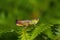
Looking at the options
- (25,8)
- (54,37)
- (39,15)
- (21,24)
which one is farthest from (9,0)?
(54,37)

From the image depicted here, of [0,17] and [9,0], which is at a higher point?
[9,0]

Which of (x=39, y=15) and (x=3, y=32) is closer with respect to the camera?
(x=3, y=32)

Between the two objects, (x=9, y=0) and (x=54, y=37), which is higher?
(x=9, y=0)

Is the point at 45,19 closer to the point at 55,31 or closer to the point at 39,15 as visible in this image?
the point at 39,15

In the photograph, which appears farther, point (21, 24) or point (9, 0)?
point (9, 0)

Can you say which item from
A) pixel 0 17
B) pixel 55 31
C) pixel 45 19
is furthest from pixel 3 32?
pixel 45 19

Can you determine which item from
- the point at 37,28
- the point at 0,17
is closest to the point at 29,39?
the point at 37,28

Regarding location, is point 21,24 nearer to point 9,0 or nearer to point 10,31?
point 10,31
